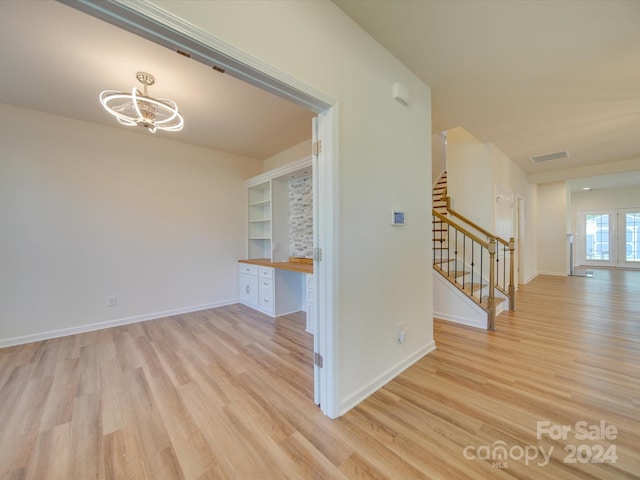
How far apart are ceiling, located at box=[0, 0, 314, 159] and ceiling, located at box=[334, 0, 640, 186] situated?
147 centimetres

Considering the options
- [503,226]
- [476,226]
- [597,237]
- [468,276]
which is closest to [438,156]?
[503,226]

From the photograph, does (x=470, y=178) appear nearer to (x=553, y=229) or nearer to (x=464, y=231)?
(x=464, y=231)

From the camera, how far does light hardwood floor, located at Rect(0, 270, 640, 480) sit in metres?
1.31

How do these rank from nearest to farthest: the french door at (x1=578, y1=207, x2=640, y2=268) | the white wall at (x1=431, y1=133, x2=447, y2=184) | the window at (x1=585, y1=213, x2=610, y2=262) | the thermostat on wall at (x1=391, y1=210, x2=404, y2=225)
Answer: the thermostat on wall at (x1=391, y1=210, x2=404, y2=225)
the white wall at (x1=431, y1=133, x2=447, y2=184)
the french door at (x1=578, y1=207, x2=640, y2=268)
the window at (x1=585, y1=213, x2=610, y2=262)

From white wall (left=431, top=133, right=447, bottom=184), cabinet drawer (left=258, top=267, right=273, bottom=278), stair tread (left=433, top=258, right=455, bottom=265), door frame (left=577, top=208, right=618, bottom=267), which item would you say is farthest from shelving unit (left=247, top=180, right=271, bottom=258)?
door frame (left=577, top=208, right=618, bottom=267)

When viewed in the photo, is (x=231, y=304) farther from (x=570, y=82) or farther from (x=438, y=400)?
(x=570, y=82)

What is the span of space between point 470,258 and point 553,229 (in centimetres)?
506

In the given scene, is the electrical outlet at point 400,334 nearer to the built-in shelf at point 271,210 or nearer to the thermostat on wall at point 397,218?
the thermostat on wall at point 397,218


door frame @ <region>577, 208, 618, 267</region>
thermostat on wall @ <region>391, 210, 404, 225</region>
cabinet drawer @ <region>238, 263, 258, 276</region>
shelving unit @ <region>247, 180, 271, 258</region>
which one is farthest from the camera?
door frame @ <region>577, 208, 618, 267</region>

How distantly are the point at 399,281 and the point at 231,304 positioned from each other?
3.47m

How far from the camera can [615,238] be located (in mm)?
8594

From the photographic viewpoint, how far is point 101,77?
235cm

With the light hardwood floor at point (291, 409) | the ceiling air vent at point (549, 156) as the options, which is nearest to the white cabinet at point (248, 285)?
the light hardwood floor at point (291, 409)

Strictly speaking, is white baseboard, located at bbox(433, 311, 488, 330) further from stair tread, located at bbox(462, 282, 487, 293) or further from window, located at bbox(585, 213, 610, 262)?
window, located at bbox(585, 213, 610, 262)
